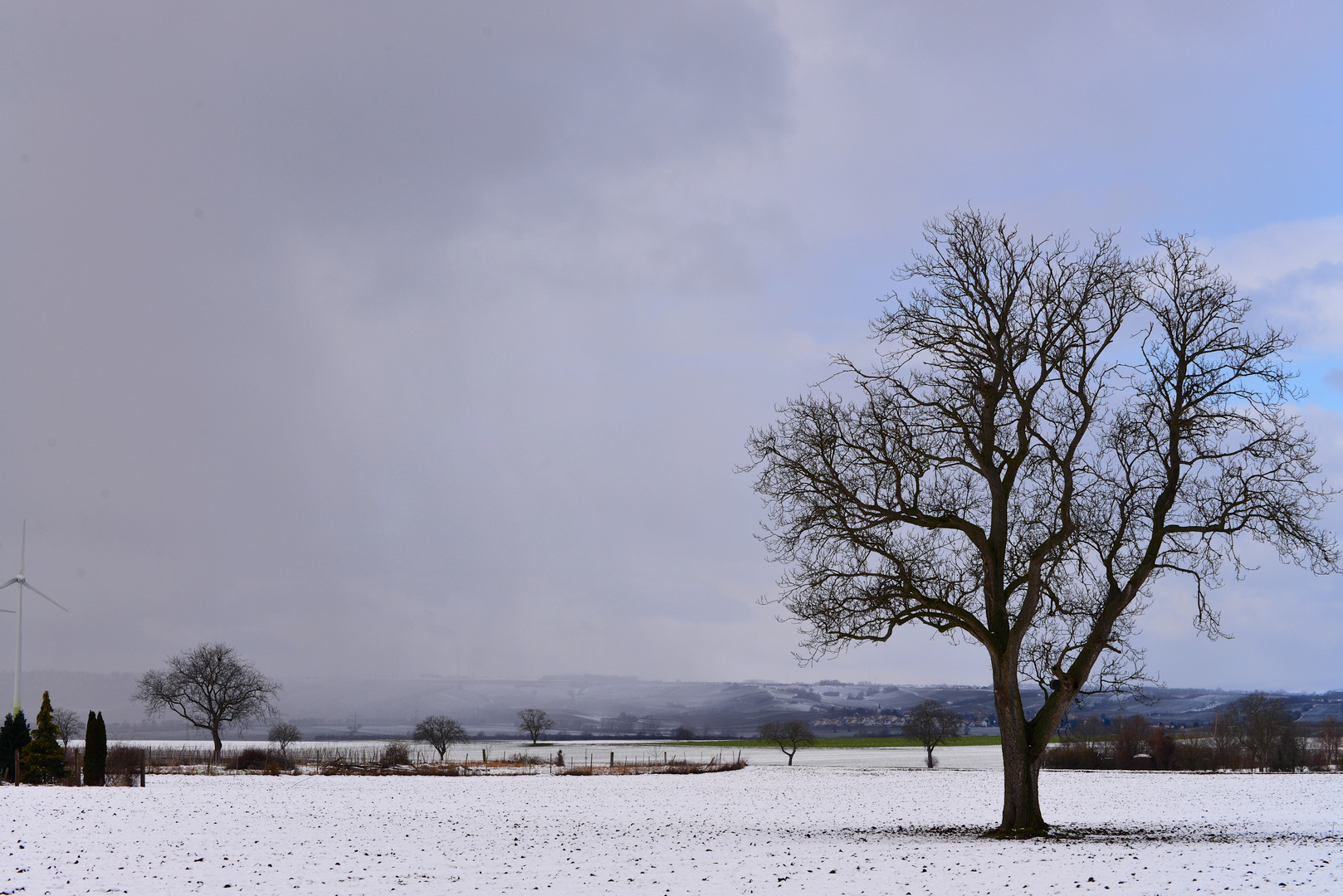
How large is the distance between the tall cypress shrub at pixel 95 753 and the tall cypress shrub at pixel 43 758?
151cm

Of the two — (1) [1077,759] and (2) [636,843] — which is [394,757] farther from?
(1) [1077,759]

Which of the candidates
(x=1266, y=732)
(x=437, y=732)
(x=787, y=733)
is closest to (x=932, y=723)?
(x=787, y=733)

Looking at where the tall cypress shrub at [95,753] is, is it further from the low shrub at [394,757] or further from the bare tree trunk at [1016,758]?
the bare tree trunk at [1016,758]

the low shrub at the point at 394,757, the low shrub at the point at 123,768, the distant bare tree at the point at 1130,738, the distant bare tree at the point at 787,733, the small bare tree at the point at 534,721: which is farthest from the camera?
the small bare tree at the point at 534,721

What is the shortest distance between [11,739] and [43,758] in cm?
538

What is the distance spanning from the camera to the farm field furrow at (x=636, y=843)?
15625 mm

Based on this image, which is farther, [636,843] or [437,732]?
[437,732]

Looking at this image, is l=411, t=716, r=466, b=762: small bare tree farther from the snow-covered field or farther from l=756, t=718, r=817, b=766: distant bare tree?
the snow-covered field

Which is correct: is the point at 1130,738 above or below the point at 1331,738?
above

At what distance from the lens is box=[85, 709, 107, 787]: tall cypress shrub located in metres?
39.0

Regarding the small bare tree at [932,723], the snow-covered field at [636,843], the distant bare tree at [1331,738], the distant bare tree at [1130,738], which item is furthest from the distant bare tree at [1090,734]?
the snow-covered field at [636,843]

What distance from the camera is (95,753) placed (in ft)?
129

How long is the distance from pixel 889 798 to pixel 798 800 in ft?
14.0

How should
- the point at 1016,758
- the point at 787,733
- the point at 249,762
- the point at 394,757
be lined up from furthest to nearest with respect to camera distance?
the point at 787,733
the point at 394,757
the point at 249,762
the point at 1016,758
